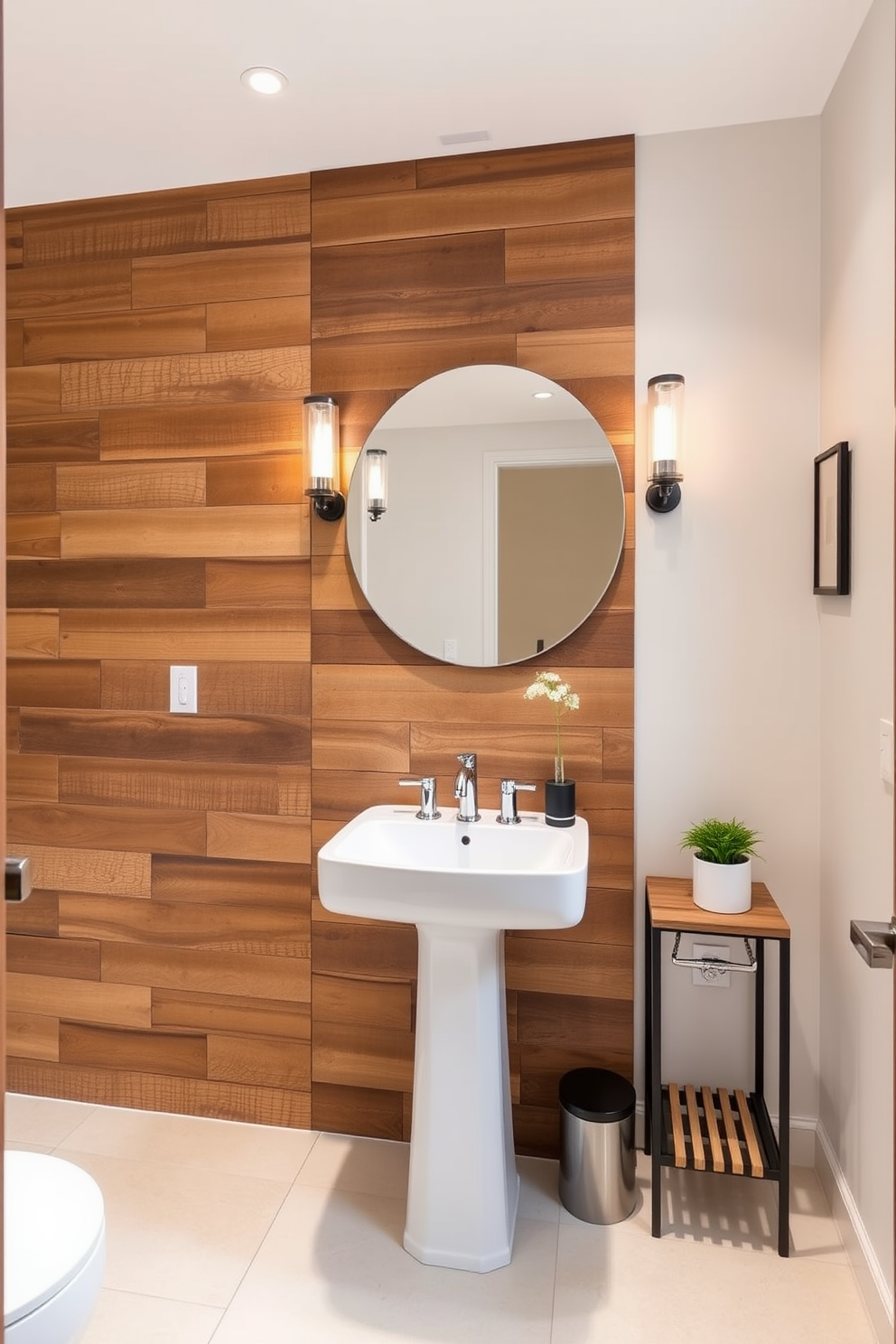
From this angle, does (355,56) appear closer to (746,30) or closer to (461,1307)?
(746,30)

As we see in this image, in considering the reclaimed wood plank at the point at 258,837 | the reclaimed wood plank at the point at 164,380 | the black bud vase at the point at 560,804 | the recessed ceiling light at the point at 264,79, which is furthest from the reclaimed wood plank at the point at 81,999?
the recessed ceiling light at the point at 264,79

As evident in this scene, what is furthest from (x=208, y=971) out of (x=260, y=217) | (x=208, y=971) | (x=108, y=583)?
(x=260, y=217)

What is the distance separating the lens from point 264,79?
1.96 m

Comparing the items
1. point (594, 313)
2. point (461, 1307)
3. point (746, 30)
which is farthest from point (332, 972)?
point (746, 30)

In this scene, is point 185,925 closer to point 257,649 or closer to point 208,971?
point 208,971

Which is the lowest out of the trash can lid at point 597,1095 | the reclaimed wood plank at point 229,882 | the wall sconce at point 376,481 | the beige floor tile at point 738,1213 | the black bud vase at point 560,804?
the beige floor tile at point 738,1213

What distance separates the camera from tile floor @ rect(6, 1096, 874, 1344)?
5.80ft

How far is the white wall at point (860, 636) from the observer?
167 cm

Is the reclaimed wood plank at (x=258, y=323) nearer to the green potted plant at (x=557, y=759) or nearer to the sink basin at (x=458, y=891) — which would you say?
the green potted plant at (x=557, y=759)

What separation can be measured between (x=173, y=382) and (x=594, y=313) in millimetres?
1163

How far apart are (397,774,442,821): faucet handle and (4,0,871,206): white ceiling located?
5.22 ft

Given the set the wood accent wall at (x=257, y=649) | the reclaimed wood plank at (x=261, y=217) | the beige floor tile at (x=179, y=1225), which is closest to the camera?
the beige floor tile at (x=179, y=1225)

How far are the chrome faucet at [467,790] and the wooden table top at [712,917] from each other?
0.47 m

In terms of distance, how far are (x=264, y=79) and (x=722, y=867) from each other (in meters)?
2.02
